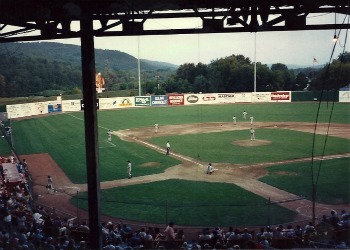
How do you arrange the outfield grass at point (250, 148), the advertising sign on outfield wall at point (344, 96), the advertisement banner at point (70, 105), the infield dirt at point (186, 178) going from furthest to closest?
the advertising sign on outfield wall at point (344, 96), the advertisement banner at point (70, 105), the outfield grass at point (250, 148), the infield dirt at point (186, 178)

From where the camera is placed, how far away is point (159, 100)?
68062 mm

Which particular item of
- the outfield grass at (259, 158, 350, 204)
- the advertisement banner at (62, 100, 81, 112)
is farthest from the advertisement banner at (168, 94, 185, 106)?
the outfield grass at (259, 158, 350, 204)

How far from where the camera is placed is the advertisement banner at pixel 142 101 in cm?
6719

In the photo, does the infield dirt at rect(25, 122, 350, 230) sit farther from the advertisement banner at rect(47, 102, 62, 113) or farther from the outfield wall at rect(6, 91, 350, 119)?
the outfield wall at rect(6, 91, 350, 119)

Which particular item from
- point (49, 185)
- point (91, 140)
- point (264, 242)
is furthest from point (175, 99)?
point (91, 140)

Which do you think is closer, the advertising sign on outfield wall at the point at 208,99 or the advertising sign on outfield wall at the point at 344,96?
the advertising sign on outfield wall at the point at 344,96

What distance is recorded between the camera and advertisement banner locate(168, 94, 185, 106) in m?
67.1

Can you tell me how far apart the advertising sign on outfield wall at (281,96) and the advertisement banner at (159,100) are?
1808 cm

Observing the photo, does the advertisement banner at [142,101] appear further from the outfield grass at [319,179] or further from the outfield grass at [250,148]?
the outfield grass at [319,179]

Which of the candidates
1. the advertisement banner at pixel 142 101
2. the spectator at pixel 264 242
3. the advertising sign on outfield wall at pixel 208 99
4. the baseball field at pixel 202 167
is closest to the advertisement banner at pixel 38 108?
the baseball field at pixel 202 167

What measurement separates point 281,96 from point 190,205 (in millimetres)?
52712

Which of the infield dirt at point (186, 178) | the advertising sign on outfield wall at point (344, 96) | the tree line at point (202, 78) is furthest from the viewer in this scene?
the tree line at point (202, 78)

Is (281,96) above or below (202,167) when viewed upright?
above

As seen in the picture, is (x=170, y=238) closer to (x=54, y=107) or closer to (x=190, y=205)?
(x=190, y=205)
